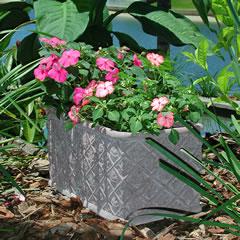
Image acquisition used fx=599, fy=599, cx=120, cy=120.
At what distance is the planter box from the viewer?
9.51 ft

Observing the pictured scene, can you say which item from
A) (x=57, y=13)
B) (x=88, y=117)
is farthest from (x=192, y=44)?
(x=88, y=117)

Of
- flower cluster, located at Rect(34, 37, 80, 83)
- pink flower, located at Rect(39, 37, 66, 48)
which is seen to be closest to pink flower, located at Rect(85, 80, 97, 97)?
flower cluster, located at Rect(34, 37, 80, 83)

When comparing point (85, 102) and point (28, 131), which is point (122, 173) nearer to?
point (85, 102)

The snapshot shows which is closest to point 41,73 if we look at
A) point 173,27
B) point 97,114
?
point 97,114

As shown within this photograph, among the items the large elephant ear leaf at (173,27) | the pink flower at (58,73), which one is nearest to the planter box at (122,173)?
the pink flower at (58,73)

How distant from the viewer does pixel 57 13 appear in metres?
3.90

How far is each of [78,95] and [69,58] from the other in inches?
7.7

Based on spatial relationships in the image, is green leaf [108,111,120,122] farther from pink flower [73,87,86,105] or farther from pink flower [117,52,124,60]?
pink flower [117,52,124,60]

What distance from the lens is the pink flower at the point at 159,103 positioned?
2.88 metres

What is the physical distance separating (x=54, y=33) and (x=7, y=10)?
1.10 metres

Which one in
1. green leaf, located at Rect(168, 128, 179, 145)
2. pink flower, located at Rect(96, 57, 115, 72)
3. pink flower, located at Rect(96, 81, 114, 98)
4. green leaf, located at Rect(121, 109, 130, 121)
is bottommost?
green leaf, located at Rect(168, 128, 179, 145)

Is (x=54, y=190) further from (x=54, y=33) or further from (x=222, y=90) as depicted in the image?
(x=222, y=90)

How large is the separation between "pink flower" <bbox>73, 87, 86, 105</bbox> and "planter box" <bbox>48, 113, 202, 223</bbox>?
0.14 m

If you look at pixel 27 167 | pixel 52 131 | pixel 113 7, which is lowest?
pixel 113 7
